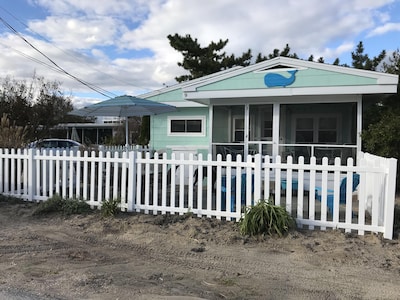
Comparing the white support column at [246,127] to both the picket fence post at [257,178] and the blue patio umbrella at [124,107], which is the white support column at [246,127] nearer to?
the blue patio umbrella at [124,107]

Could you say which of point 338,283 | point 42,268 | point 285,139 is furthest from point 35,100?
point 338,283

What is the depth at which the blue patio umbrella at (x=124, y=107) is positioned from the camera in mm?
10462

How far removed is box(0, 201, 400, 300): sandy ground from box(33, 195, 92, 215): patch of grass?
40 cm

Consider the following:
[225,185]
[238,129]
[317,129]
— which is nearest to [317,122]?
[317,129]

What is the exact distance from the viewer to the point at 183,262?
456 cm

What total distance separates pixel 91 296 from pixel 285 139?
30.7 feet

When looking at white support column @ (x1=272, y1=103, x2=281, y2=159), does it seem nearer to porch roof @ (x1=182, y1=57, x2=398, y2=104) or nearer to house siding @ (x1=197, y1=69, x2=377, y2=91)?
porch roof @ (x1=182, y1=57, x2=398, y2=104)

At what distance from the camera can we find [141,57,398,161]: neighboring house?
33.7 ft

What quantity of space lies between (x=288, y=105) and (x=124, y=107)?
4.90 metres

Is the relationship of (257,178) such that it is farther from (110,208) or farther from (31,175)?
(31,175)

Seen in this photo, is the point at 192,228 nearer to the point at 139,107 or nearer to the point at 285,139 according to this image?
the point at 139,107

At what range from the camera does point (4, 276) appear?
410cm

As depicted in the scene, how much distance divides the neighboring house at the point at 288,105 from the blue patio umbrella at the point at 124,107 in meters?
1.02

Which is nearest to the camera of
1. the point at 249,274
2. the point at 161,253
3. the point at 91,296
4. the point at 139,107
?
the point at 91,296
